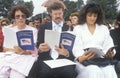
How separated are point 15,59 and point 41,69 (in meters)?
0.38

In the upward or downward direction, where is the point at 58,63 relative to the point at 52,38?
downward

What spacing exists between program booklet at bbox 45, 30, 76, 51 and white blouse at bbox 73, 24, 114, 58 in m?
0.26

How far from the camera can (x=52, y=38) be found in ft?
14.9

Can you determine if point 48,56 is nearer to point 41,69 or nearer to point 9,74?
point 41,69

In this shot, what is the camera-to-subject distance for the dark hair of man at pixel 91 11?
4.91m

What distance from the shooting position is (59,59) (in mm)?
4754

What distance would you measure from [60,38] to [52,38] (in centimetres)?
10

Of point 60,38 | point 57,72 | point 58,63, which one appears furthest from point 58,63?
point 60,38

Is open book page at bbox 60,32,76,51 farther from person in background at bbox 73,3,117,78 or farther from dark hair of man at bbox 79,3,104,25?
dark hair of man at bbox 79,3,104,25

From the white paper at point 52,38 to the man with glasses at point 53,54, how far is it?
7 centimetres

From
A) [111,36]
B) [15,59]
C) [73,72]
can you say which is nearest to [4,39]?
[15,59]

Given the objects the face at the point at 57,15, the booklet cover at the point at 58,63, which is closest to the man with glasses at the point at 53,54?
the face at the point at 57,15

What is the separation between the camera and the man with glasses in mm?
4652

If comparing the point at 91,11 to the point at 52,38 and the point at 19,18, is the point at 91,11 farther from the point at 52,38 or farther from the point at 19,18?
the point at 19,18
